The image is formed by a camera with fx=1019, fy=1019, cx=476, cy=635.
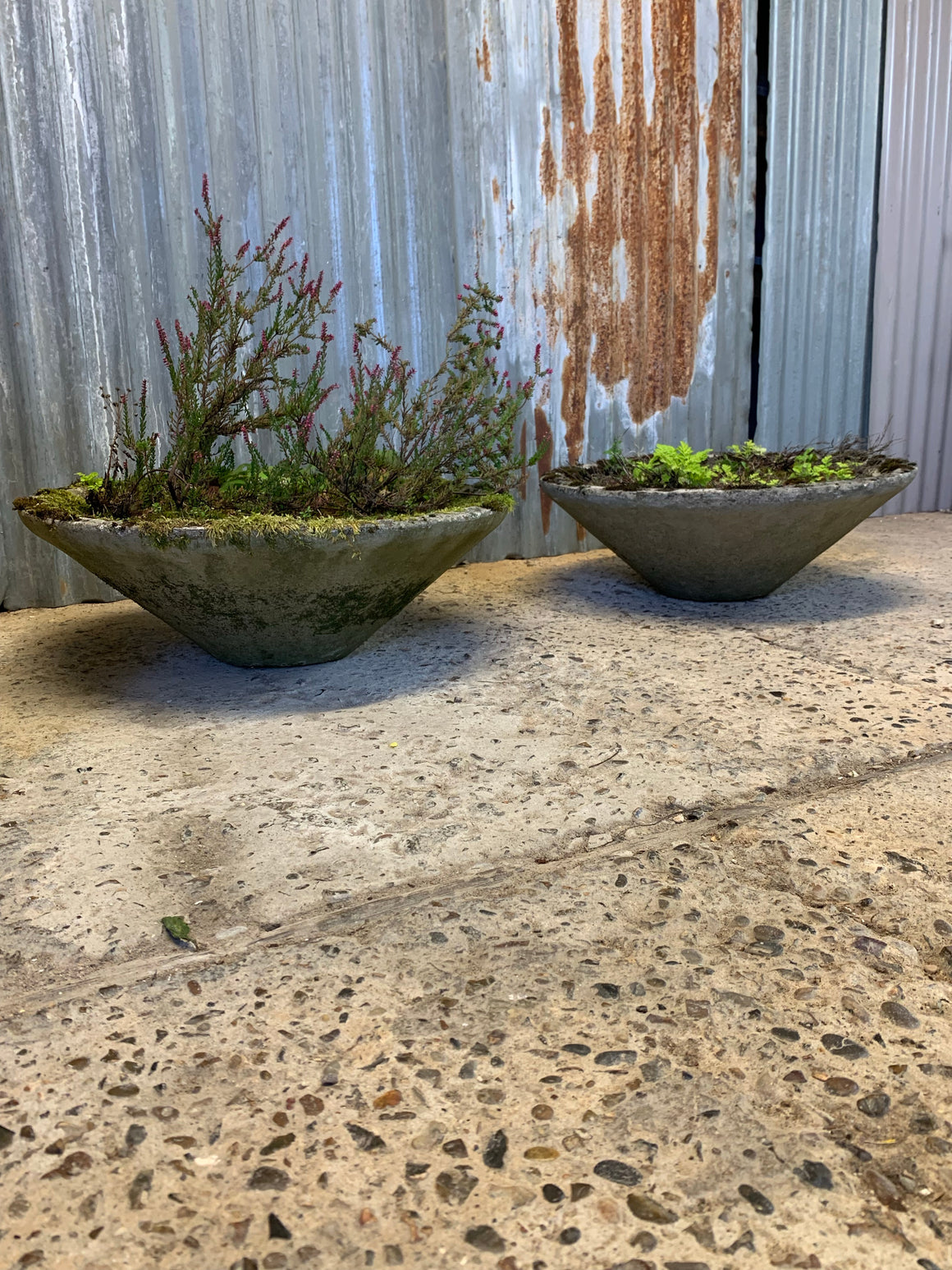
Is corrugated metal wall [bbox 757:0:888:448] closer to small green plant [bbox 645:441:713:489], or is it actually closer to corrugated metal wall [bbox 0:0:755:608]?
corrugated metal wall [bbox 0:0:755:608]

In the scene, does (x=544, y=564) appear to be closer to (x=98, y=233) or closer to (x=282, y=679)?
(x=282, y=679)

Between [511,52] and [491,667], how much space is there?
2569mm

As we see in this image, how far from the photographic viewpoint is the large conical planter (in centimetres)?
253

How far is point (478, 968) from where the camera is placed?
1.55 meters

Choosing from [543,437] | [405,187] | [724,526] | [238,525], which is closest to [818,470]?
[724,526]

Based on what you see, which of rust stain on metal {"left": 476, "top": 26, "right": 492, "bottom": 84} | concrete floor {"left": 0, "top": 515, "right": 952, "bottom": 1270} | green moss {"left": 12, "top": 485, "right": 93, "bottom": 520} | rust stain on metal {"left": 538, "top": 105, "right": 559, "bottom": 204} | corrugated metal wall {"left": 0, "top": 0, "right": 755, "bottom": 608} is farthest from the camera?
rust stain on metal {"left": 538, "top": 105, "right": 559, "bottom": 204}

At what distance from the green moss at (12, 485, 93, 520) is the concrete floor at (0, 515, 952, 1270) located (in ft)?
1.56

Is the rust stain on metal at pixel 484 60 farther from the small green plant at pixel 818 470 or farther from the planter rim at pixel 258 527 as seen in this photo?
the planter rim at pixel 258 527

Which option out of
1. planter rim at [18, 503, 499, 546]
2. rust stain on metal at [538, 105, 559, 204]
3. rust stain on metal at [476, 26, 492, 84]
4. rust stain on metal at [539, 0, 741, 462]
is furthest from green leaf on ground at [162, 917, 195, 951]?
rust stain on metal at [476, 26, 492, 84]

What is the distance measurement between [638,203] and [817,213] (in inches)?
41.1

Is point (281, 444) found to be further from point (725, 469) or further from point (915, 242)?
point (915, 242)

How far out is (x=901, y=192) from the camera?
16.3 ft

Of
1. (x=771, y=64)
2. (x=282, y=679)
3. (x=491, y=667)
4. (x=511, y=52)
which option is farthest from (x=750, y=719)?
(x=771, y=64)

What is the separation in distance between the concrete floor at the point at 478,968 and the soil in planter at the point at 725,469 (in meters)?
0.83
